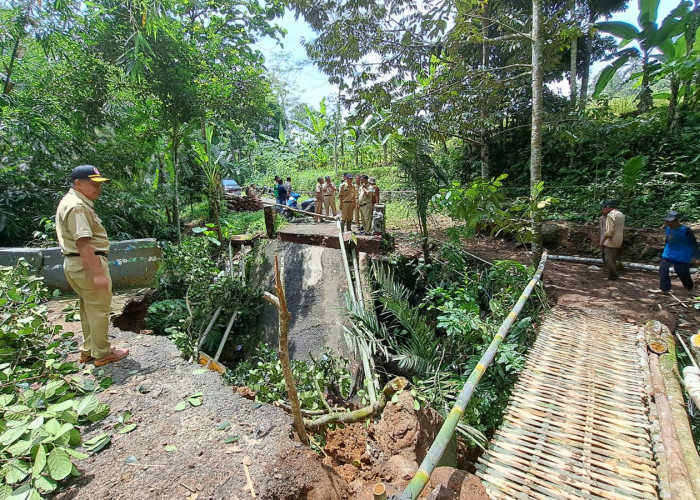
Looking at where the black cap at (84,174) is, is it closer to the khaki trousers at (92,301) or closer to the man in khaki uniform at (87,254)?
the man in khaki uniform at (87,254)

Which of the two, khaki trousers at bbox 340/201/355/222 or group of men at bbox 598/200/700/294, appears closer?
group of men at bbox 598/200/700/294

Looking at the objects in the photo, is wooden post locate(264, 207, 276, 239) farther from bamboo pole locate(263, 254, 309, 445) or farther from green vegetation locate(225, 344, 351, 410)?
bamboo pole locate(263, 254, 309, 445)

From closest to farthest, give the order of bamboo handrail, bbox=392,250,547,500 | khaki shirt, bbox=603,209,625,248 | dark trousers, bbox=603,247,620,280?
bamboo handrail, bbox=392,250,547,500, khaki shirt, bbox=603,209,625,248, dark trousers, bbox=603,247,620,280

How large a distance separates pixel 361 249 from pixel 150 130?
5.44 metres

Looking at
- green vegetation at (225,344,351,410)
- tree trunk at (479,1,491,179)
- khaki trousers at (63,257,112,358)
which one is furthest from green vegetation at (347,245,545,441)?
tree trunk at (479,1,491,179)

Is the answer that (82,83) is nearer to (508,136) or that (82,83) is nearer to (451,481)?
(451,481)

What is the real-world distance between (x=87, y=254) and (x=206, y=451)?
1889 millimetres

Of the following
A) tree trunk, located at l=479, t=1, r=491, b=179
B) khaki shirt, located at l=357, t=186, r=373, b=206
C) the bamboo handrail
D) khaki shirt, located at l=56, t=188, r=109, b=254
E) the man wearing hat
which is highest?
tree trunk, located at l=479, t=1, r=491, b=179

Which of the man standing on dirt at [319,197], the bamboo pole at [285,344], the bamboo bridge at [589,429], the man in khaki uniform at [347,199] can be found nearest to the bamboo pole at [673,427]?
the bamboo bridge at [589,429]

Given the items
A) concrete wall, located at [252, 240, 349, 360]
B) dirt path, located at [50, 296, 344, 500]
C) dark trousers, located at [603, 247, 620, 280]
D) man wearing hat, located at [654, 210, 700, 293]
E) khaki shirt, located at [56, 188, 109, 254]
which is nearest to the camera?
dirt path, located at [50, 296, 344, 500]

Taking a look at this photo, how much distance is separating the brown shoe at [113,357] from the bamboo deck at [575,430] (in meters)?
3.11

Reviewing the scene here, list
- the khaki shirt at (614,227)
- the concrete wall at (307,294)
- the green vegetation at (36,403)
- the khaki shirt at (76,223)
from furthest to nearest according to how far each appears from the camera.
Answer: the khaki shirt at (614,227) < the concrete wall at (307,294) < the khaki shirt at (76,223) < the green vegetation at (36,403)

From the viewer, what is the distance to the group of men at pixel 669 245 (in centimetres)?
505

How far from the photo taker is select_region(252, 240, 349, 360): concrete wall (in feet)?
16.9
